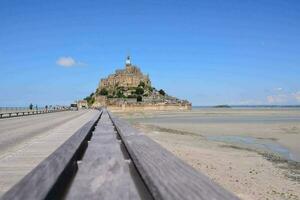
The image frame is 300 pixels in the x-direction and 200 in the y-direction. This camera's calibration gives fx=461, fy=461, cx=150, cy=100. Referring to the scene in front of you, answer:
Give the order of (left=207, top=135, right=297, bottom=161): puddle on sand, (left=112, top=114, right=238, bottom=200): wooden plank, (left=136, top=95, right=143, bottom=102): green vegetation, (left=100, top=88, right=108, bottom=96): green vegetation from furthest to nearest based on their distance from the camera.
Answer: (left=100, top=88, right=108, bottom=96): green vegetation
(left=136, top=95, right=143, bottom=102): green vegetation
(left=207, top=135, right=297, bottom=161): puddle on sand
(left=112, top=114, right=238, bottom=200): wooden plank

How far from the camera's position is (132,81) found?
17812 cm

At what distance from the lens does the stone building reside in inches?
7013

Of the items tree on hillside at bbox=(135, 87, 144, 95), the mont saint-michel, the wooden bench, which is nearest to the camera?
the wooden bench

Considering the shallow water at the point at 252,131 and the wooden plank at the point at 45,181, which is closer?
the wooden plank at the point at 45,181

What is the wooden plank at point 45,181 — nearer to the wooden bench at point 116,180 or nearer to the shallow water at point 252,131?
the wooden bench at point 116,180

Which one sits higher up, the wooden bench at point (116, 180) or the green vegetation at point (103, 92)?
the green vegetation at point (103, 92)

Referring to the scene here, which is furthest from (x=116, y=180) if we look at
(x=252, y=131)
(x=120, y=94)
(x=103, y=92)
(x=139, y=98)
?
(x=103, y=92)

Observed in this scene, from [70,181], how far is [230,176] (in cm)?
769

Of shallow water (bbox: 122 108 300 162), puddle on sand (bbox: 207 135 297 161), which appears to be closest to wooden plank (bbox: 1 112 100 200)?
shallow water (bbox: 122 108 300 162)

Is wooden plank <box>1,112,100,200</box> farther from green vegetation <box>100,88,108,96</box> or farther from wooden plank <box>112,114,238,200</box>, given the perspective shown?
green vegetation <box>100,88,108,96</box>

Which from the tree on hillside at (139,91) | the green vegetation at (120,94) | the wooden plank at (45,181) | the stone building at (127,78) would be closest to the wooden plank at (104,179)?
the wooden plank at (45,181)

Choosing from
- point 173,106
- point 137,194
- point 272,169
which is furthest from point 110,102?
point 137,194

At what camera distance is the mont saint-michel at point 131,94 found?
5915 inches

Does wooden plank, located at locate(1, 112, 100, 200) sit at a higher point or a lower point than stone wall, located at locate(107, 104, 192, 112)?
lower
